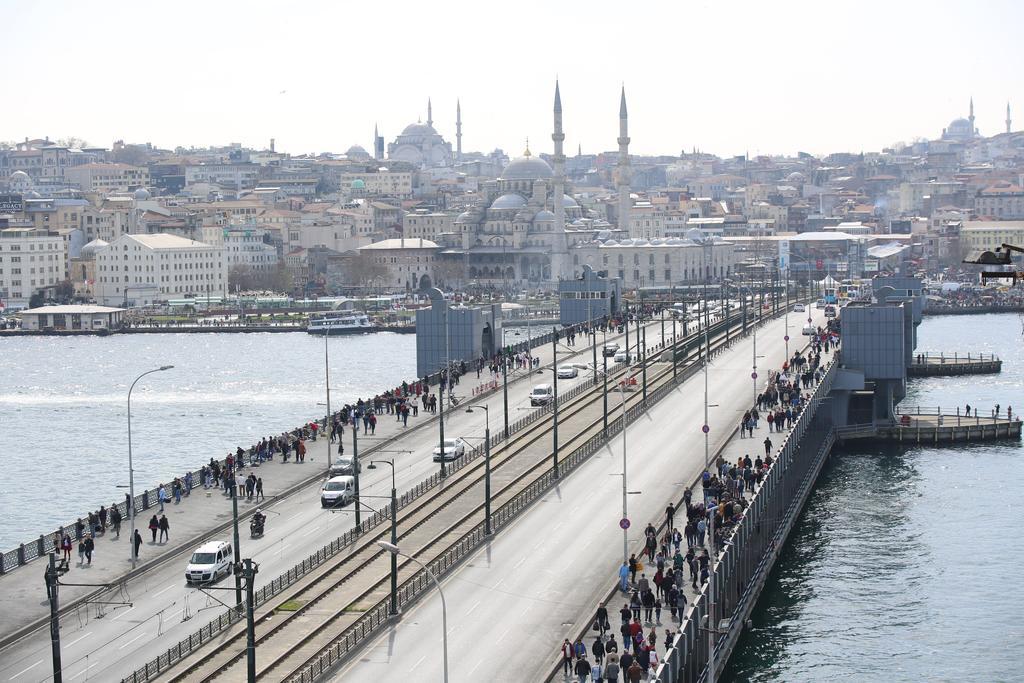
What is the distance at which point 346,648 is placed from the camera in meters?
29.3

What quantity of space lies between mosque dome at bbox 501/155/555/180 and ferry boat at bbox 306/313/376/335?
55.3 m

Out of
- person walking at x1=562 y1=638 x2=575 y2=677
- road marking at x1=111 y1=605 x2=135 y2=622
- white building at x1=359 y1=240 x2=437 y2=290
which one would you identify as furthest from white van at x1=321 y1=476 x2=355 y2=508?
white building at x1=359 y1=240 x2=437 y2=290

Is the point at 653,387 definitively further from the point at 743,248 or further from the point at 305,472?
the point at 743,248

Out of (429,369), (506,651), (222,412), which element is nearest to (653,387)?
(429,369)

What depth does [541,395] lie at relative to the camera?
198ft

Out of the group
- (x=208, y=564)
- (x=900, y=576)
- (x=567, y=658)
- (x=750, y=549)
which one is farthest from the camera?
(x=900, y=576)

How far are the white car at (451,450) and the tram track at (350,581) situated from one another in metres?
0.52

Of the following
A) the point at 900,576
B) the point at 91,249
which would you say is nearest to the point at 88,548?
the point at 900,576

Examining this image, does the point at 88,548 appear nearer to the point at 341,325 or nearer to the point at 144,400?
the point at 144,400

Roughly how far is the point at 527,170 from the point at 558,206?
68.7 feet

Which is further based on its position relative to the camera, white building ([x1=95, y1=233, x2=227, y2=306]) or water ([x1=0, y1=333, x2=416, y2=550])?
white building ([x1=95, y1=233, x2=227, y2=306])

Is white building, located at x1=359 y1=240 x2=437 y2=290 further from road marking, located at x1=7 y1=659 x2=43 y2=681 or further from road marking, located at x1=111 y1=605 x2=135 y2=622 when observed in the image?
road marking, located at x1=7 y1=659 x2=43 y2=681

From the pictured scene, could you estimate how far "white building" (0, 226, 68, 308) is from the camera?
150875 mm

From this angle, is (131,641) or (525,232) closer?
(131,641)
